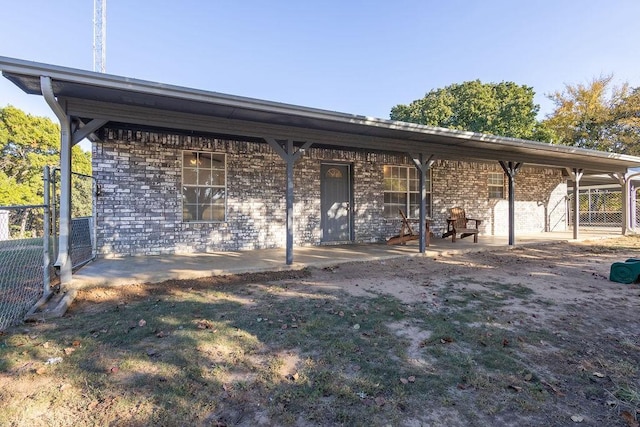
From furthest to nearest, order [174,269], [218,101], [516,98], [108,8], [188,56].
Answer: [516,98] < [108,8] < [188,56] < [174,269] < [218,101]

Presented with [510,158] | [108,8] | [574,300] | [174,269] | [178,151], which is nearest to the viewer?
[574,300]

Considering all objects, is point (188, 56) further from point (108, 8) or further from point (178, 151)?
point (178, 151)

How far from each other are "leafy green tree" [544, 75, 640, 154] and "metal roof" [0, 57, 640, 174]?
17.8 metres

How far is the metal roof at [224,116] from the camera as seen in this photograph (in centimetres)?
398

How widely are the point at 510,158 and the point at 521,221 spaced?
474cm

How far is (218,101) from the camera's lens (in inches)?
183

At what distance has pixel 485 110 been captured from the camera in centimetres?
2184

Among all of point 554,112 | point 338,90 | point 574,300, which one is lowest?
point 574,300

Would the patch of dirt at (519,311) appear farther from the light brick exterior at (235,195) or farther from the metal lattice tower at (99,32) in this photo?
the metal lattice tower at (99,32)

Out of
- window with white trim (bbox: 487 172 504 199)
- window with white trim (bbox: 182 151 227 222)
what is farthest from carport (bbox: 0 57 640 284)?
window with white trim (bbox: 487 172 504 199)

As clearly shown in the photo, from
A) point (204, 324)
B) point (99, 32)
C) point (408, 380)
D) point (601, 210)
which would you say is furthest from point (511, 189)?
point (99, 32)

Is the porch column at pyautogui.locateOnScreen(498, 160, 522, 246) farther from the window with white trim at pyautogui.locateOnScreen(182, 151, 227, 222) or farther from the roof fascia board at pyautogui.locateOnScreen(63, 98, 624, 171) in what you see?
the window with white trim at pyautogui.locateOnScreen(182, 151, 227, 222)

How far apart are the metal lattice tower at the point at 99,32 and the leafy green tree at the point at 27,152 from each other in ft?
18.2

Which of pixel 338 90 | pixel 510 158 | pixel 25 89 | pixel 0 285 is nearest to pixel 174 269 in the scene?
pixel 0 285
